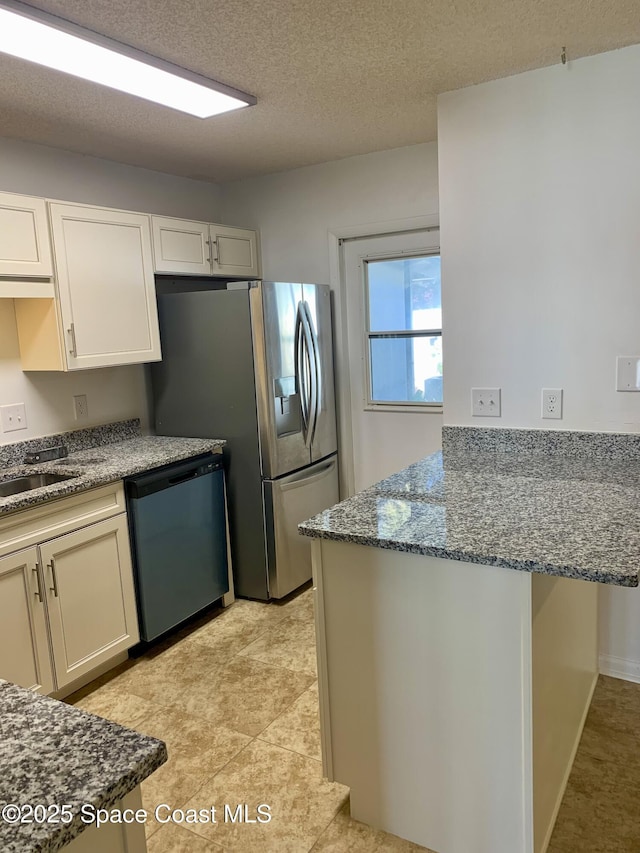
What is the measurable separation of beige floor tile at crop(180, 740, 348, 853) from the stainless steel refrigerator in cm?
125

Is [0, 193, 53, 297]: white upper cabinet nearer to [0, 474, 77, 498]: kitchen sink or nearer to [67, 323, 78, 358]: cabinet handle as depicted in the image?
[67, 323, 78, 358]: cabinet handle

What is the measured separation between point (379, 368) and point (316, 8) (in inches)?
82.7

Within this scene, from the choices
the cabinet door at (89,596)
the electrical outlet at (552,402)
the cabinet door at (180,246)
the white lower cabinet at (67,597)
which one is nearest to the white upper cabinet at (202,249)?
the cabinet door at (180,246)

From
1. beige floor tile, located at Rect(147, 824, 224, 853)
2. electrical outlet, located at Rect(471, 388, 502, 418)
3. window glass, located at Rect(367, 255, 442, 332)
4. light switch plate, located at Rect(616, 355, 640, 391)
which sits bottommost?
beige floor tile, located at Rect(147, 824, 224, 853)

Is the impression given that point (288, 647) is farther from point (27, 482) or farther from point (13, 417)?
point (13, 417)

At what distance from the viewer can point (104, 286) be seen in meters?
2.87

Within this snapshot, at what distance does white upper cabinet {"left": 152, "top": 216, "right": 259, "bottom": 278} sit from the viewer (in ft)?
10.4

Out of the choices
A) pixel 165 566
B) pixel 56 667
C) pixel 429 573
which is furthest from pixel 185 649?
pixel 429 573

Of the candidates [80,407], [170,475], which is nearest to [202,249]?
[80,407]

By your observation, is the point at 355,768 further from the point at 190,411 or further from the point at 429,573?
the point at 190,411

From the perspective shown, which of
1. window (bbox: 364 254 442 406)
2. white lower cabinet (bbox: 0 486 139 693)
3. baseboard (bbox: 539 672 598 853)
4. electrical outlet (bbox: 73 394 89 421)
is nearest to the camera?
baseboard (bbox: 539 672 598 853)

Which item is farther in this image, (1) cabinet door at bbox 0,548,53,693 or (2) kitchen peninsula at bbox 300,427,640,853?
(1) cabinet door at bbox 0,548,53,693

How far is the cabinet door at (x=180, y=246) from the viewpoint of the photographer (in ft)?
10.3

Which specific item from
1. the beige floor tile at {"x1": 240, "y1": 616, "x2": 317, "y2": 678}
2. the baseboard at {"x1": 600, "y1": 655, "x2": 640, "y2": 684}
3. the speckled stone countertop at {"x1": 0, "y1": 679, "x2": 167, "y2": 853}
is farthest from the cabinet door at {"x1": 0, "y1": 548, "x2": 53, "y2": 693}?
the baseboard at {"x1": 600, "y1": 655, "x2": 640, "y2": 684}
